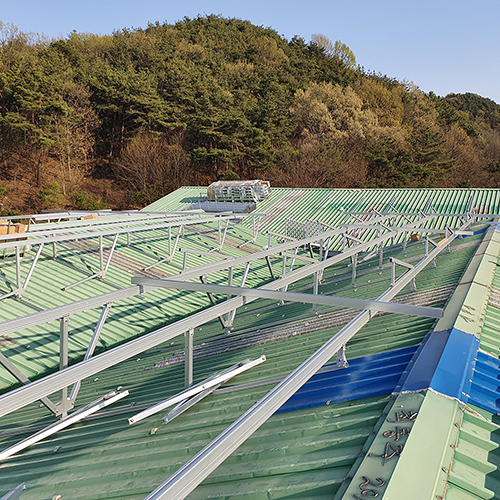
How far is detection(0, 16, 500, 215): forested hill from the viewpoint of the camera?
43094mm

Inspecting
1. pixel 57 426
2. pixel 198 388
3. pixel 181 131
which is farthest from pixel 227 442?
pixel 181 131

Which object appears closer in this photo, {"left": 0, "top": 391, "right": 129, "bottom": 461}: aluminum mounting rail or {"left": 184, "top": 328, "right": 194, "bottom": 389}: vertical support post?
{"left": 184, "top": 328, "right": 194, "bottom": 389}: vertical support post

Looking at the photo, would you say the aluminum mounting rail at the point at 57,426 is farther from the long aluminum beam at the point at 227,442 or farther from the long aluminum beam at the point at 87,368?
the long aluminum beam at the point at 227,442

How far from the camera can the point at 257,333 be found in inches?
280

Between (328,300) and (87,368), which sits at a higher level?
(328,300)

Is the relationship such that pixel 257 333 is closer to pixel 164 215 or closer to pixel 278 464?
pixel 278 464

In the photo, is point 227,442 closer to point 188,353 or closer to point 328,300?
point 328,300

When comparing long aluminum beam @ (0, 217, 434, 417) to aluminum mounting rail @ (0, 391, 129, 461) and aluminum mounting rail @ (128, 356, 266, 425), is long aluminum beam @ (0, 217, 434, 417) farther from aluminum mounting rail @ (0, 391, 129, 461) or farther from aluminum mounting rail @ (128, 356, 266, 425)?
aluminum mounting rail @ (0, 391, 129, 461)

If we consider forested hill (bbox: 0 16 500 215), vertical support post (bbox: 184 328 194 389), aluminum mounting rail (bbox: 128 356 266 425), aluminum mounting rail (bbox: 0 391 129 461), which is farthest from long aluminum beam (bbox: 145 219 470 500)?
forested hill (bbox: 0 16 500 215)

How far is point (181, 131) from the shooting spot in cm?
5000

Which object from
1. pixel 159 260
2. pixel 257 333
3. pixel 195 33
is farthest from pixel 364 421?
pixel 195 33

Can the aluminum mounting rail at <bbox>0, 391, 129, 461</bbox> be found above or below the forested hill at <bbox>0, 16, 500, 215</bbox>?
below

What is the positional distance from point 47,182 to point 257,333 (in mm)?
42309

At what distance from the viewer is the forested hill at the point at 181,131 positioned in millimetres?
43094
